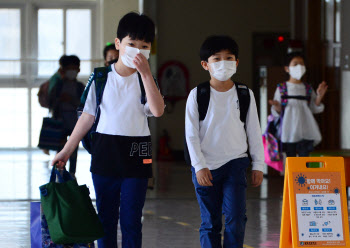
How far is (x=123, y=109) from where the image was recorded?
11.9ft

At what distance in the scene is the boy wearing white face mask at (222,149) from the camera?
3.81 m

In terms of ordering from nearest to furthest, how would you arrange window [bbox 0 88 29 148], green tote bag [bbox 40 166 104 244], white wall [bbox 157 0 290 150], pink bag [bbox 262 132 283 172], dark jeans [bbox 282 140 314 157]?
green tote bag [bbox 40 166 104 244], dark jeans [bbox 282 140 314 157], pink bag [bbox 262 132 283 172], window [bbox 0 88 29 148], white wall [bbox 157 0 290 150]

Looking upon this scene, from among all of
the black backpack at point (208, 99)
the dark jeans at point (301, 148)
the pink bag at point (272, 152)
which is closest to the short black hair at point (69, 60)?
the pink bag at point (272, 152)

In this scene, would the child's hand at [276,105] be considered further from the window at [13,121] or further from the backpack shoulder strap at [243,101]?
the backpack shoulder strap at [243,101]

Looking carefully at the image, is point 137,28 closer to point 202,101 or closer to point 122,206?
point 202,101

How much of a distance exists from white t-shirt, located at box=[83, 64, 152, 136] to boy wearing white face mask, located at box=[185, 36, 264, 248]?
13.1 inches

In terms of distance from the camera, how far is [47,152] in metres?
8.04

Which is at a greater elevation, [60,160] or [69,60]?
[69,60]

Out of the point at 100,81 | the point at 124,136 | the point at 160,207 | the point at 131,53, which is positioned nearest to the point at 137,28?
the point at 131,53

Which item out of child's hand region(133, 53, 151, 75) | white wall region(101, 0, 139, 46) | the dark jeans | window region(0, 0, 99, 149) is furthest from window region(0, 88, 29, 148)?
child's hand region(133, 53, 151, 75)

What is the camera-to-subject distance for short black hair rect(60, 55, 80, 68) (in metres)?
7.78

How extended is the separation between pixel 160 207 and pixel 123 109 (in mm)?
3781

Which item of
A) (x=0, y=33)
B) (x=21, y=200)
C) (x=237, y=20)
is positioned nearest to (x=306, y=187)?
(x=21, y=200)

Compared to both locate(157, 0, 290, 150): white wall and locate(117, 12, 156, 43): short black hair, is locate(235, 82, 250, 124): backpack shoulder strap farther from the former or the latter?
locate(157, 0, 290, 150): white wall
